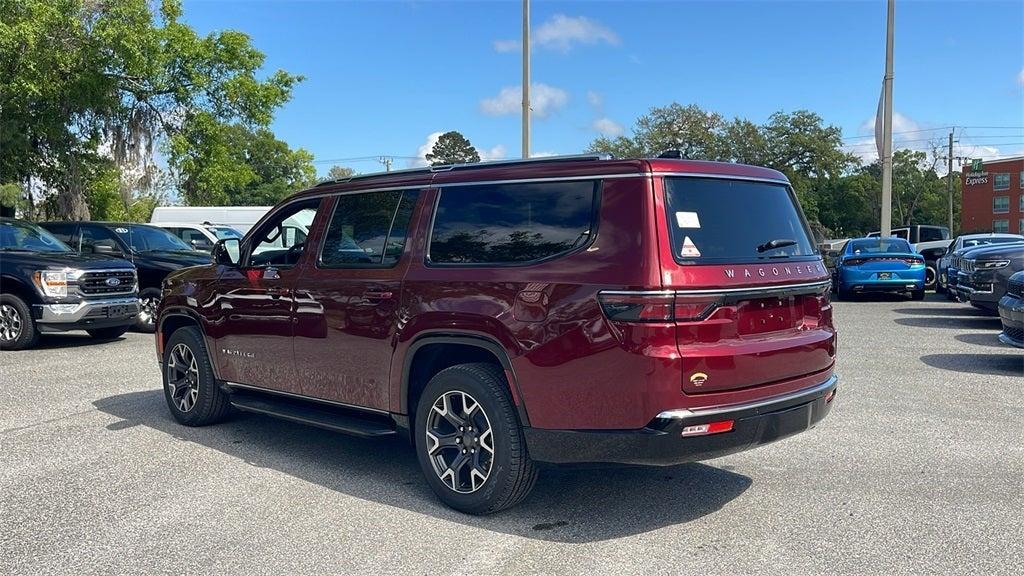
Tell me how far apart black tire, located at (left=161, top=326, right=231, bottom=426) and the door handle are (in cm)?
206

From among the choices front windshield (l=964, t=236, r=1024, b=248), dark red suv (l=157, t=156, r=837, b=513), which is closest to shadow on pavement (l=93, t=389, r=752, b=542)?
dark red suv (l=157, t=156, r=837, b=513)

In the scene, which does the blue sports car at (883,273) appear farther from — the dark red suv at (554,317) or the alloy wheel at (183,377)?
the alloy wheel at (183,377)

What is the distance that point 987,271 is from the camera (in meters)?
12.9

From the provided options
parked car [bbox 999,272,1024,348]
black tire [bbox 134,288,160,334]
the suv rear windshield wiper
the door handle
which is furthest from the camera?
black tire [bbox 134,288,160,334]

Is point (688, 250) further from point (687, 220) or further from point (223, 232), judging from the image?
point (223, 232)

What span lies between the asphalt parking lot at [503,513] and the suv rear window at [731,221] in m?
1.45

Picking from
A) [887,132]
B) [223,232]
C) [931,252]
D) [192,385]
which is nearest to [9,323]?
[192,385]

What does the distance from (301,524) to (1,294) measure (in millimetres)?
8653

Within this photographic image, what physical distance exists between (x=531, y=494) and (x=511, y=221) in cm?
165

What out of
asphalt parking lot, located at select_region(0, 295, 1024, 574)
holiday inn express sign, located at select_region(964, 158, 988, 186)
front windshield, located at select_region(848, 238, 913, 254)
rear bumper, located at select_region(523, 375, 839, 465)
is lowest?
asphalt parking lot, located at select_region(0, 295, 1024, 574)

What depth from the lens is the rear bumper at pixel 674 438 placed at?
399 cm

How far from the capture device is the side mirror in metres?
6.29

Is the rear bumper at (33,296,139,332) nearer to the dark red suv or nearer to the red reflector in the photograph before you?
the dark red suv

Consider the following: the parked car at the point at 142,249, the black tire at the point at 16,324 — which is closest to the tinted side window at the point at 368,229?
the black tire at the point at 16,324
